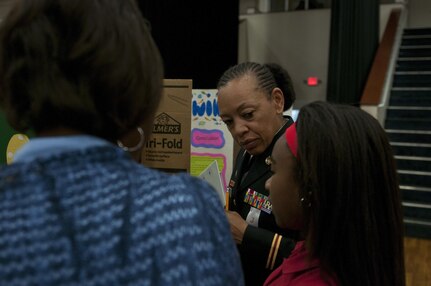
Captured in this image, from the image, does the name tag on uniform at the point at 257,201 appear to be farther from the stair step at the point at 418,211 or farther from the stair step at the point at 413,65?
the stair step at the point at 413,65

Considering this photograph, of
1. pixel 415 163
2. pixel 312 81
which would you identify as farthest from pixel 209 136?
pixel 312 81

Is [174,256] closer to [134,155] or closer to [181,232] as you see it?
[181,232]

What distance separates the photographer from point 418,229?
4480mm

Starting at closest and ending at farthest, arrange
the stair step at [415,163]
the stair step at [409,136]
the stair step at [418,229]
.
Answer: the stair step at [418,229]
the stair step at [415,163]
the stair step at [409,136]

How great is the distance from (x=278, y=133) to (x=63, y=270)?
3.37ft

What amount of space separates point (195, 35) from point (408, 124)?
320cm

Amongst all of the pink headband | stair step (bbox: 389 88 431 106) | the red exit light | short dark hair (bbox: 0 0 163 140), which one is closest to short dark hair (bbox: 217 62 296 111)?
the pink headband

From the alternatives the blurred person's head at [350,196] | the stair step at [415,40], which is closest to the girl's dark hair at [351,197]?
the blurred person's head at [350,196]

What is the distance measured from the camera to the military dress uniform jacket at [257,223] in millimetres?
1175

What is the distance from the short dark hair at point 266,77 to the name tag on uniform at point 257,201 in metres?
0.36

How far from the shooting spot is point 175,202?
1.55 feet

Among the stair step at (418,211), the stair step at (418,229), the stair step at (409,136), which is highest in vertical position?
the stair step at (409,136)

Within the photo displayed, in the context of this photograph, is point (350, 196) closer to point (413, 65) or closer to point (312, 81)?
point (413, 65)

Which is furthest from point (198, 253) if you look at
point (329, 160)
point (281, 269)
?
point (281, 269)
